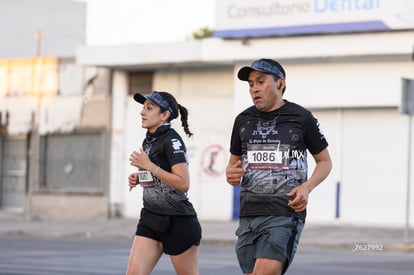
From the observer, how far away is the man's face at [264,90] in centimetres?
748

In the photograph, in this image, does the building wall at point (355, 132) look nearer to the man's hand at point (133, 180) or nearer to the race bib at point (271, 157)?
the man's hand at point (133, 180)

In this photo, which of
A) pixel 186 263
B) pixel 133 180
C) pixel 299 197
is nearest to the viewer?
pixel 299 197

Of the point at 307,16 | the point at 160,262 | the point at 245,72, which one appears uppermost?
the point at 307,16

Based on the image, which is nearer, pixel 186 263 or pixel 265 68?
pixel 265 68

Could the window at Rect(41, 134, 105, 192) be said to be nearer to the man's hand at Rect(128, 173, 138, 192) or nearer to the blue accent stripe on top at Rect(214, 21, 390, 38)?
the blue accent stripe on top at Rect(214, 21, 390, 38)

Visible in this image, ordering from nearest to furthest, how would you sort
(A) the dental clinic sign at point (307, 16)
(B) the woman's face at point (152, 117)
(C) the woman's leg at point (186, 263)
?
(C) the woman's leg at point (186, 263), (B) the woman's face at point (152, 117), (A) the dental clinic sign at point (307, 16)

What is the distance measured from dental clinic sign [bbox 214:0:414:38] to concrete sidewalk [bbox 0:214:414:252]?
4508 mm

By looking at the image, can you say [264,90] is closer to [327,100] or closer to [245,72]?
[245,72]

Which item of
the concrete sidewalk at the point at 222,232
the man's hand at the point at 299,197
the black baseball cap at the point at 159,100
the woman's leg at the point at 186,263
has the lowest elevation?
the concrete sidewalk at the point at 222,232

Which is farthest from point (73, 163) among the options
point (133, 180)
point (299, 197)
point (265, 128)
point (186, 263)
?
point (299, 197)

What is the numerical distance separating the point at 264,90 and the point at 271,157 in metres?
0.46

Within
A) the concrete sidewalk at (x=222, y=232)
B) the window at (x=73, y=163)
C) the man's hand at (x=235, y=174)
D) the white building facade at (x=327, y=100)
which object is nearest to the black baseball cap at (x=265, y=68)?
the man's hand at (x=235, y=174)

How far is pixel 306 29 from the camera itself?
82.5 feet

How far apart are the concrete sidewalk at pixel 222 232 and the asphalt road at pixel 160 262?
470mm
